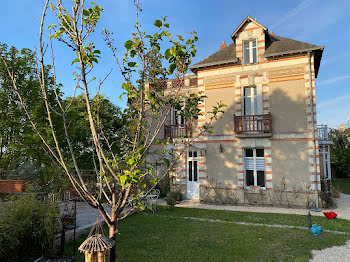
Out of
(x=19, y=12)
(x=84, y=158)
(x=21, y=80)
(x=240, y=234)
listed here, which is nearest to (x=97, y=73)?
(x=19, y=12)

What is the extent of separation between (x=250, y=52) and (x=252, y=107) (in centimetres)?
274

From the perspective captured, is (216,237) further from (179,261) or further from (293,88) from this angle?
(293,88)

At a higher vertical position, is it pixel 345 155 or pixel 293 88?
pixel 293 88

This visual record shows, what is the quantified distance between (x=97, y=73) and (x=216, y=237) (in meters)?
5.29

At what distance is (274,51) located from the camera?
11.3m

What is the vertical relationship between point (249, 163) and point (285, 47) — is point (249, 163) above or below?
below

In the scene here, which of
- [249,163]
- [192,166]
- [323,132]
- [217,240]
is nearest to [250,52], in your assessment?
[249,163]

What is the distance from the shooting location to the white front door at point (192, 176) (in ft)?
41.8

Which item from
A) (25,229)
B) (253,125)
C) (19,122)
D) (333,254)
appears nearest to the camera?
(25,229)

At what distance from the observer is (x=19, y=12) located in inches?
119

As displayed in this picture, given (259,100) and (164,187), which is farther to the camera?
(164,187)

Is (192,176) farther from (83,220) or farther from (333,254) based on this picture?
(333,254)

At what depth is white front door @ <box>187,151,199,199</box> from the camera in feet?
41.8

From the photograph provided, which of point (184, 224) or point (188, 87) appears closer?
point (184, 224)
